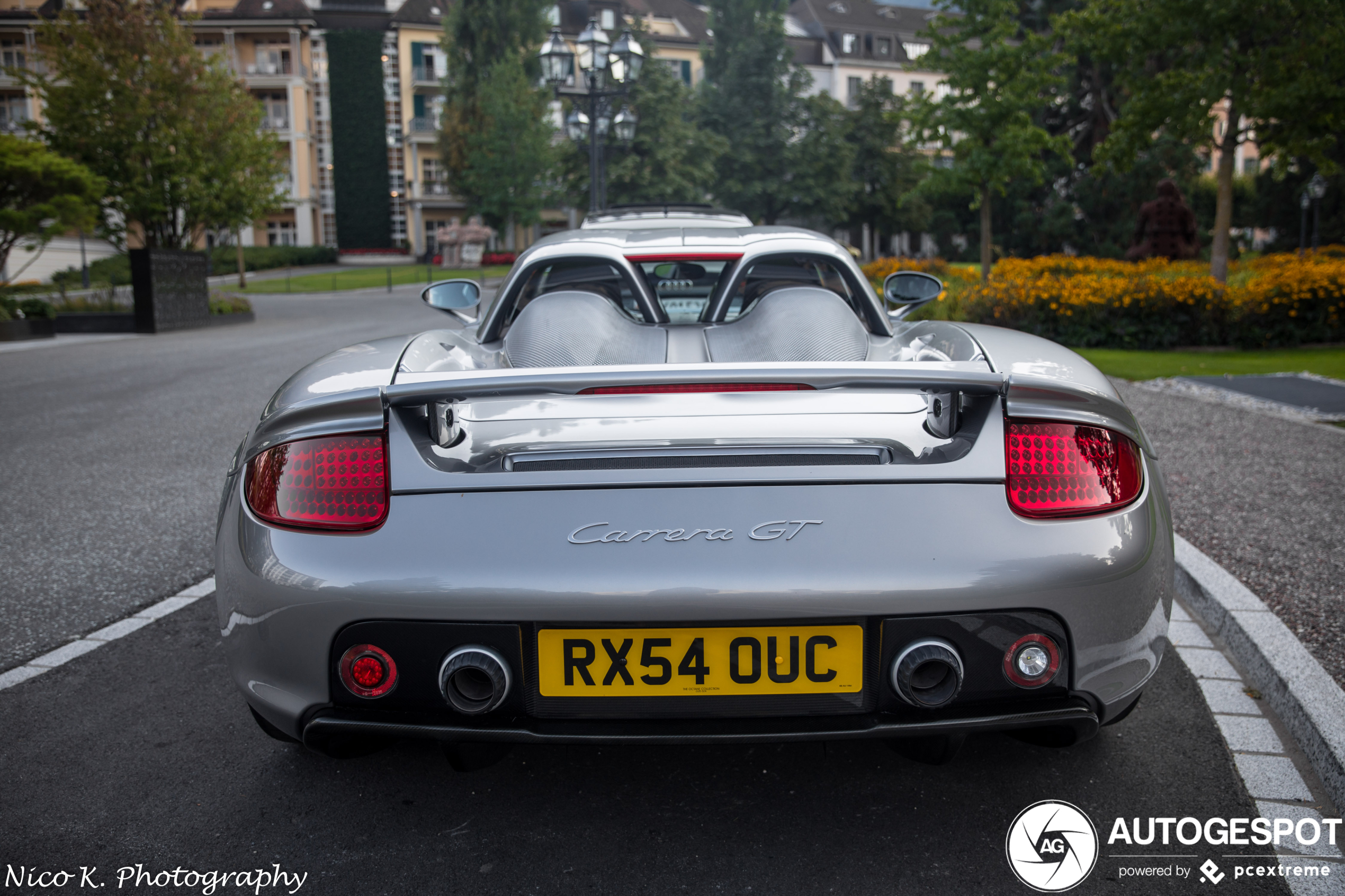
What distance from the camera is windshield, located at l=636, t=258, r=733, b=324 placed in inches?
173

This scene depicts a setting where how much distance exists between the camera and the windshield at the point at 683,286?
4391 mm

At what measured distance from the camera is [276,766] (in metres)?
2.41

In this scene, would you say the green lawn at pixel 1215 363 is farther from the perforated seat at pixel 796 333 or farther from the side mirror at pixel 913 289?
the perforated seat at pixel 796 333

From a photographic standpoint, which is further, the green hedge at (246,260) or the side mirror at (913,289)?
the green hedge at (246,260)

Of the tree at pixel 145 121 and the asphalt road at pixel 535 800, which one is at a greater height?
the tree at pixel 145 121

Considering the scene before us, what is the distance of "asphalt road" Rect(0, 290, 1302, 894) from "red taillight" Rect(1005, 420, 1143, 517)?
27.9 inches

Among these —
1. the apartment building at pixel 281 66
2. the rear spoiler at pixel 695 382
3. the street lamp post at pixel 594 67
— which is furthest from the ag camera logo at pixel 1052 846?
the apartment building at pixel 281 66

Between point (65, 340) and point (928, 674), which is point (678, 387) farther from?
point (65, 340)

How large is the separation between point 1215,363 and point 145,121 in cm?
1953

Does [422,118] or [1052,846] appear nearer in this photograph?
[1052,846]

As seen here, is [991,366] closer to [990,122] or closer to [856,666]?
[856,666]

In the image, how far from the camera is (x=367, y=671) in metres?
1.83

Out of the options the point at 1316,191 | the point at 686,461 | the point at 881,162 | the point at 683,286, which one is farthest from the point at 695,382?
the point at 881,162

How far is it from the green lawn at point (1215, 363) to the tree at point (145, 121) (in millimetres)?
17691
